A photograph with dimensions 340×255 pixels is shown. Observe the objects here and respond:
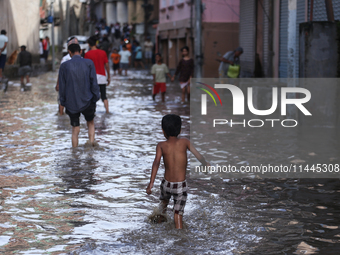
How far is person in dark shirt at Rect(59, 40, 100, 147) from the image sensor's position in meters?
9.27

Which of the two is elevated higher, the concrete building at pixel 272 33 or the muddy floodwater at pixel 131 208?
the concrete building at pixel 272 33

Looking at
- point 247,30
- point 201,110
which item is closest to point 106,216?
point 201,110

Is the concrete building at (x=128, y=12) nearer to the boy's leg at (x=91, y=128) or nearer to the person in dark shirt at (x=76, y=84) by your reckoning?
the boy's leg at (x=91, y=128)

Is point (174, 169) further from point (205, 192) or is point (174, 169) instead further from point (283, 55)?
point (283, 55)

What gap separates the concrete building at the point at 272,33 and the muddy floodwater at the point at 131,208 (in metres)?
5.81

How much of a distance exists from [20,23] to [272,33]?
→ 642 inches

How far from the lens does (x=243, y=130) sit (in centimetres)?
1238

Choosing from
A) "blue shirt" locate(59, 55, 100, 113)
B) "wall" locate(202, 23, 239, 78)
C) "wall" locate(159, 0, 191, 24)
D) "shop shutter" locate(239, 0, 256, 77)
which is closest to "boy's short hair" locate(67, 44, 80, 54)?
"blue shirt" locate(59, 55, 100, 113)

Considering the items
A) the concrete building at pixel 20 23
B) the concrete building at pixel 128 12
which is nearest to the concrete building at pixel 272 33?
the concrete building at pixel 20 23

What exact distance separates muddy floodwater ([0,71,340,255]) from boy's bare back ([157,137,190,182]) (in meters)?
0.47

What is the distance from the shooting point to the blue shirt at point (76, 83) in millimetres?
9266

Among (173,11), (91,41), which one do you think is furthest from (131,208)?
(173,11)

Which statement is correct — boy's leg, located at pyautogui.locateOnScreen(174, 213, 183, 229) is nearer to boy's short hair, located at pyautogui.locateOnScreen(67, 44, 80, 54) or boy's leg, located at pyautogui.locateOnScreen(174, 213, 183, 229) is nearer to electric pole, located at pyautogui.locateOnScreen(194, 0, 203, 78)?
boy's short hair, located at pyautogui.locateOnScreen(67, 44, 80, 54)

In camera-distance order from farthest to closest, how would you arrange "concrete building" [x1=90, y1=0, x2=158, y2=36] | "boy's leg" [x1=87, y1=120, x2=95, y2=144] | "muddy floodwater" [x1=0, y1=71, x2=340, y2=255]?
1. "concrete building" [x1=90, y1=0, x2=158, y2=36]
2. "boy's leg" [x1=87, y1=120, x2=95, y2=144]
3. "muddy floodwater" [x1=0, y1=71, x2=340, y2=255]
